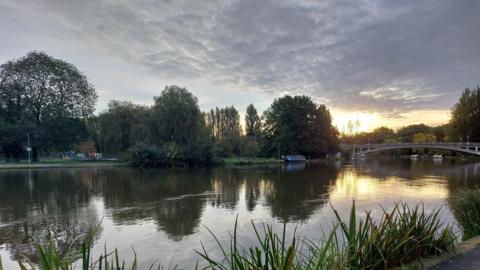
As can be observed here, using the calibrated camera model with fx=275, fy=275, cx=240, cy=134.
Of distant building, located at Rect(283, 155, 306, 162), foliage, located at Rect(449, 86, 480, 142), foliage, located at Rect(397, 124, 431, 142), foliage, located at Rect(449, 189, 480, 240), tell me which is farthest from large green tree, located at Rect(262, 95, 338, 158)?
foliage, located at Rect(449, 189, 480, 240)

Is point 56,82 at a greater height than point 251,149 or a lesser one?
greater

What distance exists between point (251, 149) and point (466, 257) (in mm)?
59760

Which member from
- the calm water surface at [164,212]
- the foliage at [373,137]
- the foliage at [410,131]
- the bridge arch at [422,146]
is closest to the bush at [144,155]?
the calm water surface at [164,212]

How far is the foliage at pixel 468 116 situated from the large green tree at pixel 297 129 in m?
29.5

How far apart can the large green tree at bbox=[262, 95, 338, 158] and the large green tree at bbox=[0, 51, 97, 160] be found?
129 feet

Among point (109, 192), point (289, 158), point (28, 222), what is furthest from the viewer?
point (289, 158)

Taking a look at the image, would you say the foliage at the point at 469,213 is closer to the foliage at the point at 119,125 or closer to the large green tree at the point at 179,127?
the large green tree at the point at 179,127

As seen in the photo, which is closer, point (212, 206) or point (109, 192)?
point (212, 206)

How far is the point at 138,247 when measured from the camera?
8.30 m

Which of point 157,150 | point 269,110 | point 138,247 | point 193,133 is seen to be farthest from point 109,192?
point 269,110

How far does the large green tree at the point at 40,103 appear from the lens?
39438mm

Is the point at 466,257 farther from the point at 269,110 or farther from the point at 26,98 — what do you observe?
the point at 269,110

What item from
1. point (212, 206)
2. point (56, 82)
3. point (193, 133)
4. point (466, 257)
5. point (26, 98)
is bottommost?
point (212, 206)

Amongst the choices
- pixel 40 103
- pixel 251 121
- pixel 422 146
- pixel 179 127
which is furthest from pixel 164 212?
pixel 251 121
